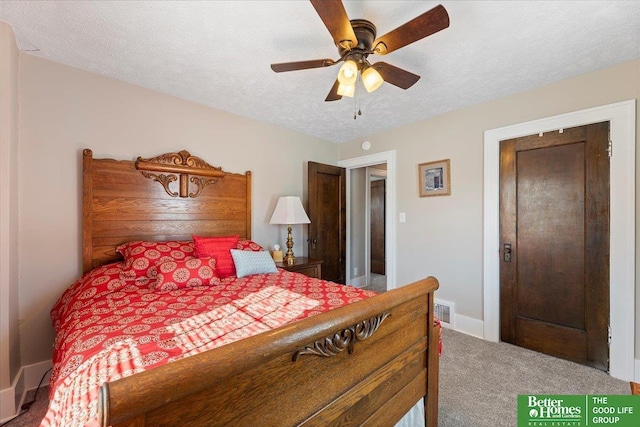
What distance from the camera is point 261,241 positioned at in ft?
11.2

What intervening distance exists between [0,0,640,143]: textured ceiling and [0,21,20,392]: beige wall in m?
0.23

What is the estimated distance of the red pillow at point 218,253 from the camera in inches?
93.6

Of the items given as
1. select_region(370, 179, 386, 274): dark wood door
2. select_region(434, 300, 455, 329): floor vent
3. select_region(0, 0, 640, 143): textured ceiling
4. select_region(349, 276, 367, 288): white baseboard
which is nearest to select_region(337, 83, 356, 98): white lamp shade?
select_region(0, 0, 640, 143): textured ceiling

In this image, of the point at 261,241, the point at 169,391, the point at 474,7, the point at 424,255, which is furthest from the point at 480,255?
the point at 169,391

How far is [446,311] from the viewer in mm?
3141

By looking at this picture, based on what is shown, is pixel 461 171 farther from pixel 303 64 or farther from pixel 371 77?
pixel 303 64

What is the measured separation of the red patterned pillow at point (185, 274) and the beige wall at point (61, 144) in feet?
2.89

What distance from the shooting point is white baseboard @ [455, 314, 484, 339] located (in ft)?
9.39

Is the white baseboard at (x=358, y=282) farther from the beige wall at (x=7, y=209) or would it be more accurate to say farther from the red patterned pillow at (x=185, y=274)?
the beige wall at (x=7, y=209)

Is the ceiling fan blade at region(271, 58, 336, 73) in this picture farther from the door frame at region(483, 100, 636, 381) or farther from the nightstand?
the door frame at region(483, 100, 636, 381)

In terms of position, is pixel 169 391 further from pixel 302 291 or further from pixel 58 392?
pixel 302 291

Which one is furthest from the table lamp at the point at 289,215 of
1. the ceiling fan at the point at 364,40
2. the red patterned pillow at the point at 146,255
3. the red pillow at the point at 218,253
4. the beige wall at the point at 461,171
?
the ceiling fan at the point at 364,40

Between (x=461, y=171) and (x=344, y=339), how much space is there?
269 centimetres

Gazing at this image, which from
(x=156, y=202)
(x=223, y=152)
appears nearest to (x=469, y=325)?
(x=223, y=152)
